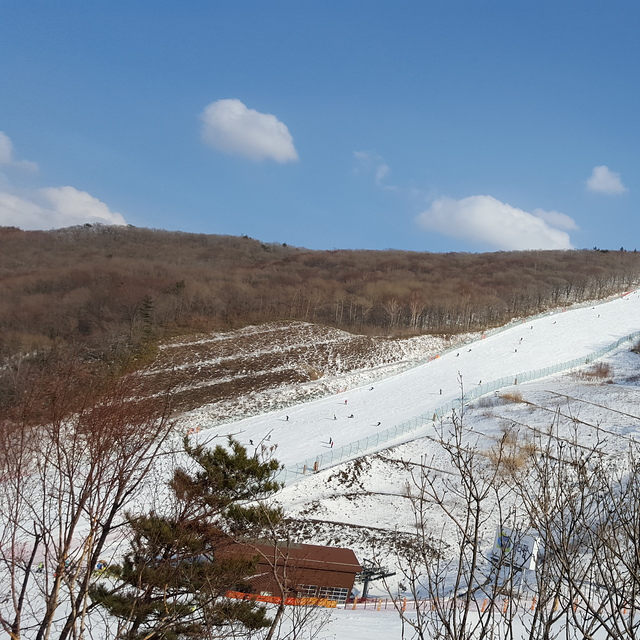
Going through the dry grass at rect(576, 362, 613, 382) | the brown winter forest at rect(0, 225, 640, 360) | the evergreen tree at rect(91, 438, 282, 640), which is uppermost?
the brown winter forest at rect(0, 225, 640, 360)

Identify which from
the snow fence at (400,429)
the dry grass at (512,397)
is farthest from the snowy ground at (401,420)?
the snow fence at (400,429)

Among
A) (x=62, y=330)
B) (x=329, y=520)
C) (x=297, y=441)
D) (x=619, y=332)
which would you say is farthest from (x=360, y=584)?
(x=619, y=332)

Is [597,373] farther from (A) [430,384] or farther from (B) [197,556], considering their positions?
(B) [197,556]

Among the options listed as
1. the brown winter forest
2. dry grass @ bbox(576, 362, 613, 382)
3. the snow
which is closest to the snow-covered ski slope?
the snow

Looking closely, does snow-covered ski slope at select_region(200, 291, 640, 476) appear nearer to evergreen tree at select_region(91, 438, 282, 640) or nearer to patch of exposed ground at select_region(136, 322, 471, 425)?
patch of exposed ground at select_region(136, 322, 471, 425)

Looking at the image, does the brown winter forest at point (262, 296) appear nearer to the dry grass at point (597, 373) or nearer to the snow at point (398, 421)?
the snow at point (398, 421)

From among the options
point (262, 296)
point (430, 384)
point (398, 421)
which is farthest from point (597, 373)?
point (262, 296)
